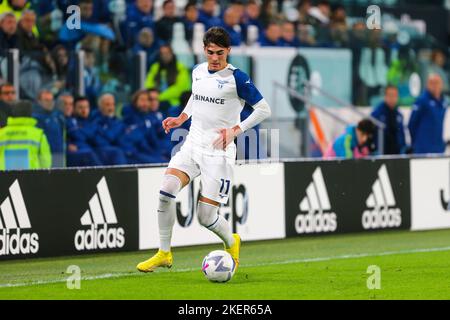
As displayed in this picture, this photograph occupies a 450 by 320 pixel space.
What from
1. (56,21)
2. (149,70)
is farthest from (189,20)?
(56,21)

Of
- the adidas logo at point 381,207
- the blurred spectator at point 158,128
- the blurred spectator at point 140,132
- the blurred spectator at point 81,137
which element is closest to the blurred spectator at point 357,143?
the adidas logo at point 381,207

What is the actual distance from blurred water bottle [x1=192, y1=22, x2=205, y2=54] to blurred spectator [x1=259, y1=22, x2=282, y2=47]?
3.75 ft

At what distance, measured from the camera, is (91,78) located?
15812 mm

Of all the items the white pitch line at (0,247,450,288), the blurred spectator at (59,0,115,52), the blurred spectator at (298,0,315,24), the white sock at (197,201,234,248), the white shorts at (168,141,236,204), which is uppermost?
the blurred spectator at (298,0,315,24)

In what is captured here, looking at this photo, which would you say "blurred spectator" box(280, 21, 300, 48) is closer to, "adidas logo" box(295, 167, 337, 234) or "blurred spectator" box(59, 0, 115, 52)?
"blurred spectator" box(59, 0, 115, 52)

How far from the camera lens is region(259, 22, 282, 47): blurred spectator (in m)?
18.8

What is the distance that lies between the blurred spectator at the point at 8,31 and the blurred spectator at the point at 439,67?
8.60 m

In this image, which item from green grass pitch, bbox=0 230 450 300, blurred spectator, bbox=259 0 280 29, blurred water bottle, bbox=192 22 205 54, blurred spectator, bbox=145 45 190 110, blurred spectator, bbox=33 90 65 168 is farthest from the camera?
blurred spectator, bbox=259 0 280 29

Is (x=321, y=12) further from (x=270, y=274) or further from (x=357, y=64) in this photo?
(x=270, y=274)

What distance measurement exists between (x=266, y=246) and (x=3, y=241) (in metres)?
3.69

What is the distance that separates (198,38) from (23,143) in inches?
200

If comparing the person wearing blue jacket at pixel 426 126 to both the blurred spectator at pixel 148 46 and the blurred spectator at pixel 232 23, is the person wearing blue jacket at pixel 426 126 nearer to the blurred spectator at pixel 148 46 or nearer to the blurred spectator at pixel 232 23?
the blurred spectator at pixel 232 23

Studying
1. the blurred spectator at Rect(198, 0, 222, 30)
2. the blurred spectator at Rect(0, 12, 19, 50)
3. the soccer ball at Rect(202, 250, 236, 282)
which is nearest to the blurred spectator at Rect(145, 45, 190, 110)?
the blurred spectator at Rect(198, 0, 222, 30)

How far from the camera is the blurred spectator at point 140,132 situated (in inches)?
619
